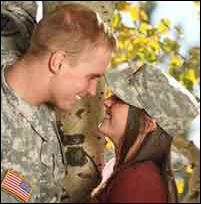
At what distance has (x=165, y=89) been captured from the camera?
7.79ft

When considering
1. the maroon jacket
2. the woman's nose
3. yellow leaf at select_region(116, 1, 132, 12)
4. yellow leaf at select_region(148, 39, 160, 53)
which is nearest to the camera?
the maroon jacket

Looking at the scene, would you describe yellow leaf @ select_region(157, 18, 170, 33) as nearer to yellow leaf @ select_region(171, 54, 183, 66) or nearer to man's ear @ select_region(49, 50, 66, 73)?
yellow leaf @ select_region(171, 54, 183, 66)

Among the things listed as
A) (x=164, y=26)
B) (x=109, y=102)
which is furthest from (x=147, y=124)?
(x=164, y=26)

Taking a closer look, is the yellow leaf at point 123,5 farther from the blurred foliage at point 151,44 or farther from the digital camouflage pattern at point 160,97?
the digital camouflage pattern at point 160,97

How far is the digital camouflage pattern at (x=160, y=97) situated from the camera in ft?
7.68

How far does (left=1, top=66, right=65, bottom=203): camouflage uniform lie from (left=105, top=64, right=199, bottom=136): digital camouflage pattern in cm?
36

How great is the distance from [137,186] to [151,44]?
9.36 ft

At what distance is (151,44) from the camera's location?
4883mm

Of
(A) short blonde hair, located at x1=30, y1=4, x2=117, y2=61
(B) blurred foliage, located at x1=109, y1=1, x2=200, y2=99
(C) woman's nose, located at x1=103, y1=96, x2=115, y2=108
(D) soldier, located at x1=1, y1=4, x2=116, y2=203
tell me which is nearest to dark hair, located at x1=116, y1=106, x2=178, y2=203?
(C) woman's nose, located at x1=103, y1=96, x2=115, y2=108

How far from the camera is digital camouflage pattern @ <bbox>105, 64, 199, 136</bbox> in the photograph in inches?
92.2

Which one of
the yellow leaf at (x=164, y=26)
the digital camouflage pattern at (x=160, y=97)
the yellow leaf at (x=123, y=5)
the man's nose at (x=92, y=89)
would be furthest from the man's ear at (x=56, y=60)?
the yellow leaf at (x=164, y=26)

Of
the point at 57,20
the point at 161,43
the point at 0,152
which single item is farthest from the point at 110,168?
the point at 161,43

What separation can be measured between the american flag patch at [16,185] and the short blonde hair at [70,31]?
52 centimetres

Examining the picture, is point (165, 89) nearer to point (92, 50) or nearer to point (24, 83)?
point (92, 50)
